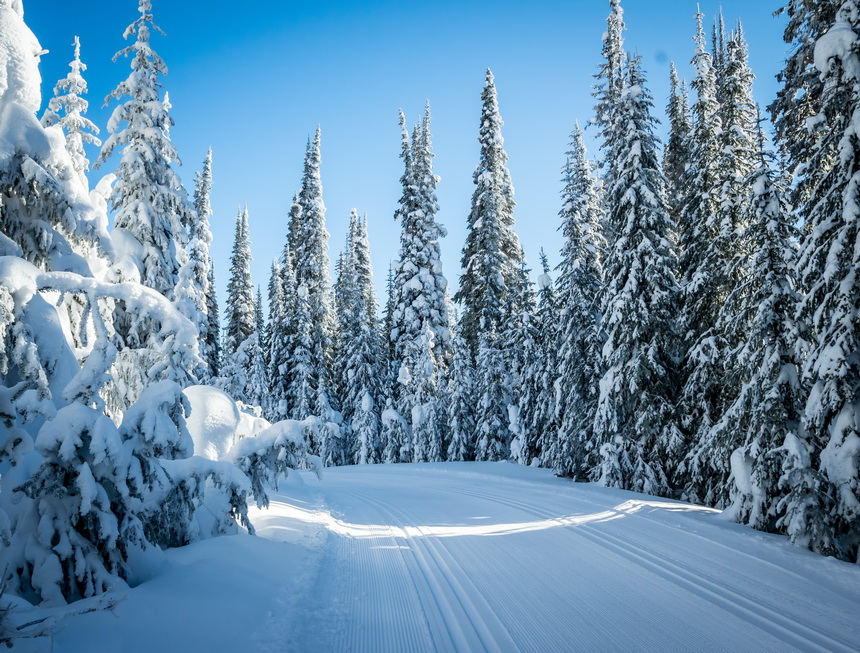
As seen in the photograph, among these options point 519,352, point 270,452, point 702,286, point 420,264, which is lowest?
point 270,452

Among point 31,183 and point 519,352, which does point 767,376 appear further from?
point 519,352

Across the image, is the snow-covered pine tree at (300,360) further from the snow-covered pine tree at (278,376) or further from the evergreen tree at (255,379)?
the evergreen tree at (255,379)

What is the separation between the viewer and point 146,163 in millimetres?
14086

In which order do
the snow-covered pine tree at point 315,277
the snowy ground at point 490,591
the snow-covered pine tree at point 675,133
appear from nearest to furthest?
the snowy ground at point 490,591
the snow-covered pine tree at point 675,133
the snow-covered pine tree at point 315,277

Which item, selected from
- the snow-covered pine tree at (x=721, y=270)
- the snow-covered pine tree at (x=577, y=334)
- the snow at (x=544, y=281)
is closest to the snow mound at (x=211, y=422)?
the snow-covered pine tree at (x=721, y=270)

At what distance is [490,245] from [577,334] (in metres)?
13.1

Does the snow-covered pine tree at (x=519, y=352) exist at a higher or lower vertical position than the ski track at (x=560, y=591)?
higher

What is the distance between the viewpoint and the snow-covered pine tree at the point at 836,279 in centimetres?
779

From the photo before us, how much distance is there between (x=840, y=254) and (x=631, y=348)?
7.99 metres

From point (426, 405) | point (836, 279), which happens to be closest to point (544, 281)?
point (426, 405)

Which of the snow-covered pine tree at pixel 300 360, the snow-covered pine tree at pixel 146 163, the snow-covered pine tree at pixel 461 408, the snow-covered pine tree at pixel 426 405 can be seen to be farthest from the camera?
the snow-covered pine tree at pixel 300 360

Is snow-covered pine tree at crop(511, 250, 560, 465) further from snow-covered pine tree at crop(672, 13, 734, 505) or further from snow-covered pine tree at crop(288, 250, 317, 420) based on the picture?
snow-covered pine tree at crop(288, 250, 317, 420)

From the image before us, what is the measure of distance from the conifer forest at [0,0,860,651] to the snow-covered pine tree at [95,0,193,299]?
72mm

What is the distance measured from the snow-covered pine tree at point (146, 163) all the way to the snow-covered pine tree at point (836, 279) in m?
15.1
